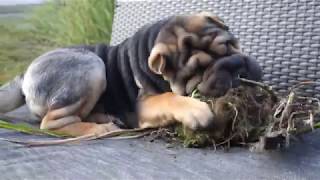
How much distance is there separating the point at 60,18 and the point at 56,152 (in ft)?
8.88

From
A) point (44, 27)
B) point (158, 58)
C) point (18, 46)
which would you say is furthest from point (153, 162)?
point (18, 46)

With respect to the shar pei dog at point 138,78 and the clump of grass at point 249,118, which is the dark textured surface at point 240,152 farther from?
the shar pei dog at point 138,78

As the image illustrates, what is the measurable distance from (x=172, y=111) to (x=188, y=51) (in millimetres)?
245

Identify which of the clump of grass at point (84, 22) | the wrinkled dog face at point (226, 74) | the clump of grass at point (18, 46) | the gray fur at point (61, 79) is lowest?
the clump of grass at point (18, 46)

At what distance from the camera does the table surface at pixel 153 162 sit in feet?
4.10

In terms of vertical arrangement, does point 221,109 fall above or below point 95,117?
above

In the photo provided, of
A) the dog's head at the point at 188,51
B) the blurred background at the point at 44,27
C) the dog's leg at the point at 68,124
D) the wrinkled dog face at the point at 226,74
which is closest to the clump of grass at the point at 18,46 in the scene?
the blurred background at the point at 44,27

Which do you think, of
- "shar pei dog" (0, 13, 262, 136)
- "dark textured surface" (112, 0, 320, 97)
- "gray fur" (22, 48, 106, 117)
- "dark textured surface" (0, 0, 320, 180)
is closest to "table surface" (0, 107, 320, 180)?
"dark textured surface" (0, 0, 320, 180)

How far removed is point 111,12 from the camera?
383 cm

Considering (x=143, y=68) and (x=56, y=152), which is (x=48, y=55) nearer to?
(x=143, y=68)

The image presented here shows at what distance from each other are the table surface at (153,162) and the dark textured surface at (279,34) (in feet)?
1.88

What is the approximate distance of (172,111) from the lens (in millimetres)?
1760

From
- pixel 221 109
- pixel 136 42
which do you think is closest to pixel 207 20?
pixel 136 42

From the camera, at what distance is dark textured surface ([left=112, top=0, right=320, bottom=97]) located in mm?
2148
